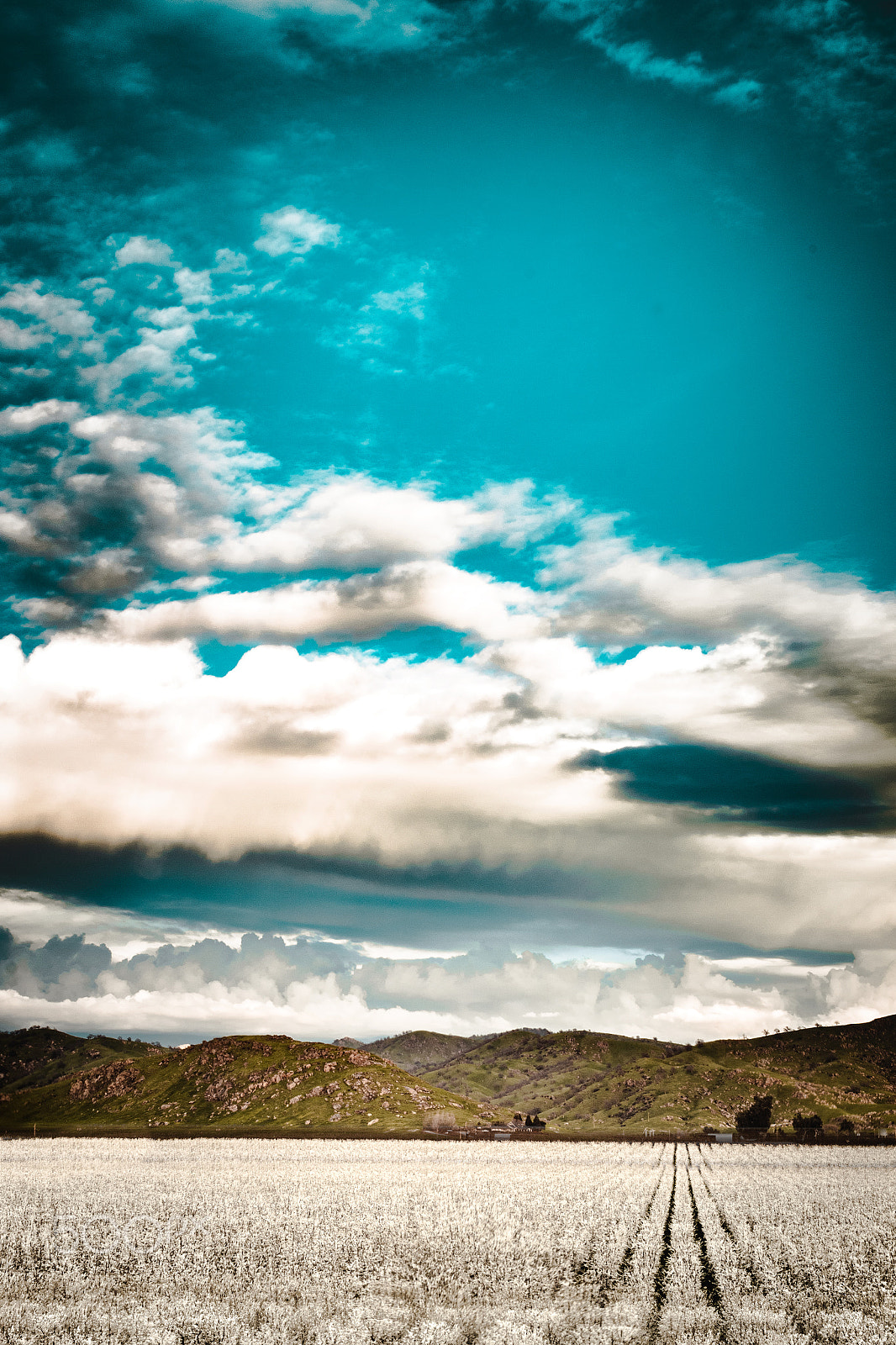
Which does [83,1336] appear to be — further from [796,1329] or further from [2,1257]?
[796,1329]

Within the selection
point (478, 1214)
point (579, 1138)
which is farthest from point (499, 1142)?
point (478, 1214)

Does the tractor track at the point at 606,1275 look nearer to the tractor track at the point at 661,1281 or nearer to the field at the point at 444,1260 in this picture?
the field at the point at 444,1260

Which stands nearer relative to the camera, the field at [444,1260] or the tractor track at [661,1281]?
the tractor track at [661,1281]

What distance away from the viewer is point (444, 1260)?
127 ft

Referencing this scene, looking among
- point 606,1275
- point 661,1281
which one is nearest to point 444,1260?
point 606,1275

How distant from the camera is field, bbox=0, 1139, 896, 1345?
1102 inches

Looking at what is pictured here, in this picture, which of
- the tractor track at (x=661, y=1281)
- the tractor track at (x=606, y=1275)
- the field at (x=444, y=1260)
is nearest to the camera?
the tractor track at (x=661, y=1281)

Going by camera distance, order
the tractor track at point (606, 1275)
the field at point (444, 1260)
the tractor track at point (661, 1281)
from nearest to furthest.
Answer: the tractor track at point (661, 1281)
the field at point (444, 1260)
the tractor track at point (606, 1275)

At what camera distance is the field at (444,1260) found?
28.0 metres

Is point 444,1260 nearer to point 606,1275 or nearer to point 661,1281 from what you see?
point 606,1275

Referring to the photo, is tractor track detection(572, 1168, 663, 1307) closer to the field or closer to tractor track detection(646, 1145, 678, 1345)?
the field

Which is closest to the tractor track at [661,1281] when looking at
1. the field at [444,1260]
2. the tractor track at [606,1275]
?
the field at [444,1260]

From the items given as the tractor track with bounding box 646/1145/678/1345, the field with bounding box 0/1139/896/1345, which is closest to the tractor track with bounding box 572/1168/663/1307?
the field with bounding box 0/1139/896/1345

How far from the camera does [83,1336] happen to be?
26.7 metres
